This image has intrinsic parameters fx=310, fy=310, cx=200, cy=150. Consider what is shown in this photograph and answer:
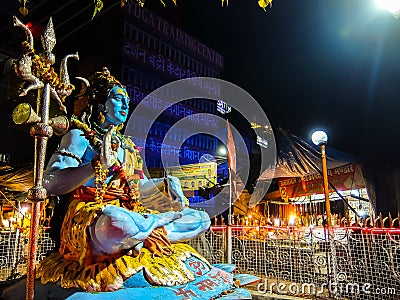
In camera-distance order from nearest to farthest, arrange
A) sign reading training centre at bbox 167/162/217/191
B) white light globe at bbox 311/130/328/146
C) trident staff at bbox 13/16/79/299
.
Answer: trident staff at bbox 13/16/79/299 → white light globe at bbox 311/130/328/146 → sign reading training centre at bbox 167/162/217/191

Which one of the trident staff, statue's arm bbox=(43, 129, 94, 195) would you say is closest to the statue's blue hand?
statue's arm bbox=(43, 129, 94, 195)

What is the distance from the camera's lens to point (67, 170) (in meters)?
2.59

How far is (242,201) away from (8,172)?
8.48m

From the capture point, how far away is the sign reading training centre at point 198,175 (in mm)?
13578

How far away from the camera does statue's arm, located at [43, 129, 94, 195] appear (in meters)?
2.57

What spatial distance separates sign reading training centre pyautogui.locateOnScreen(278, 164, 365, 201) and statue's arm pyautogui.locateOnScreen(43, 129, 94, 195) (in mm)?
8154

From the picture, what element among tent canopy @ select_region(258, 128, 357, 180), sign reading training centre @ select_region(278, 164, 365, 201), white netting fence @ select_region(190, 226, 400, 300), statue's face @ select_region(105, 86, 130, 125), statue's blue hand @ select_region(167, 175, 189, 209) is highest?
tent canopy @ select_region(258, 128, 357, 180)

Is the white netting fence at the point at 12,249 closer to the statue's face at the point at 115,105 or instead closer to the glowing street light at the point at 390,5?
the statue's face at the point at 115,105

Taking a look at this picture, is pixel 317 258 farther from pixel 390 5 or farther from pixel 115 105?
pixel 115 105

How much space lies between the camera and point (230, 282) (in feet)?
10.2

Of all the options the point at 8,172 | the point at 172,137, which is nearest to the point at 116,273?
the point at 8,172

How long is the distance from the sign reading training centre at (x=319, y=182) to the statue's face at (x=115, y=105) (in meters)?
7.67

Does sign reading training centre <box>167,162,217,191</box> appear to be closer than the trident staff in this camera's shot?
No

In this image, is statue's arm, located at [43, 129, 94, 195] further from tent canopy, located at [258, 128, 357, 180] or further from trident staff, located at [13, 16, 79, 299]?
tent canopy, located at [258, 128, 357, 180]
